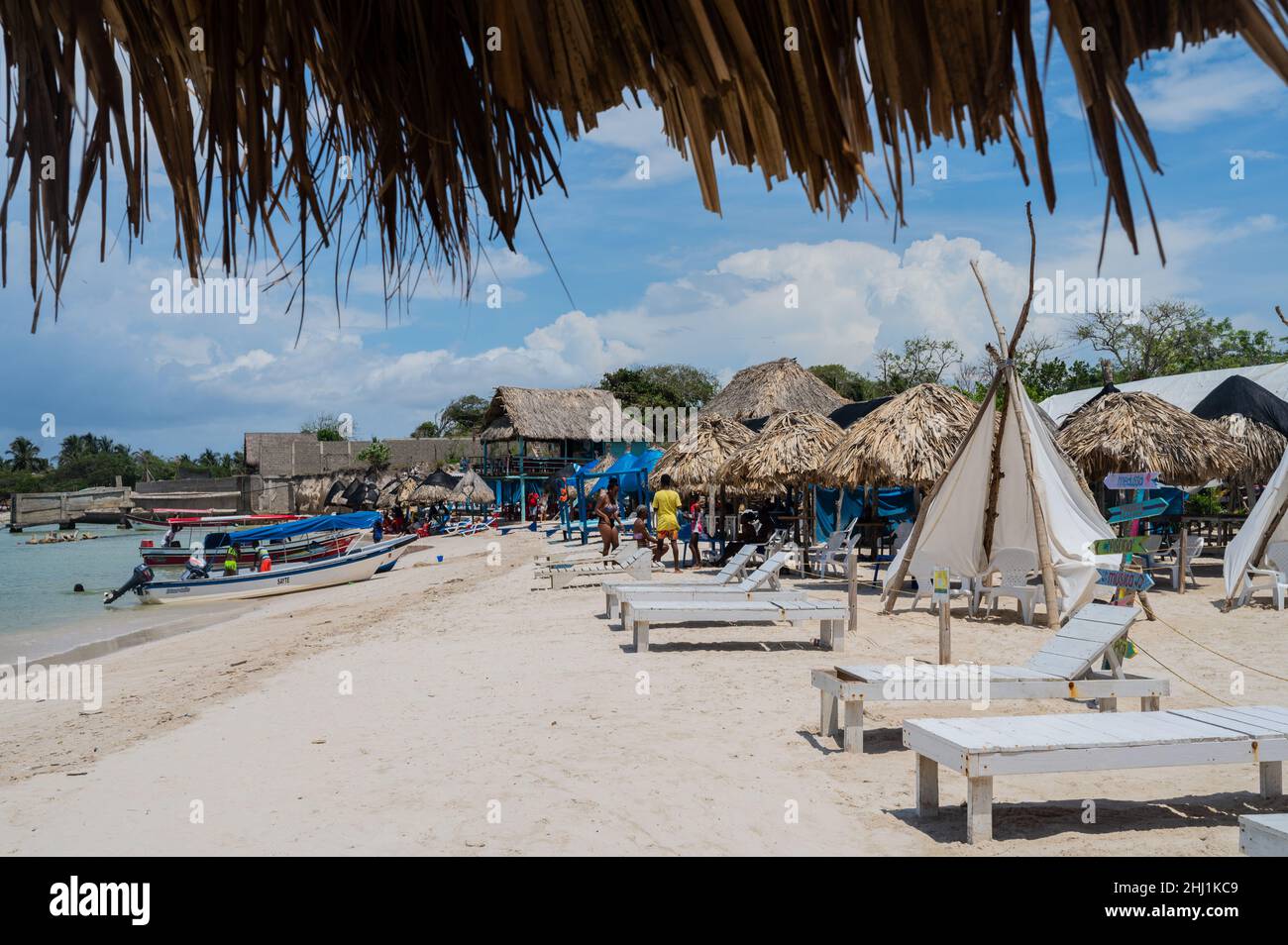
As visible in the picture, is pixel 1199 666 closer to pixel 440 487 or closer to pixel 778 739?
pixel 778 739

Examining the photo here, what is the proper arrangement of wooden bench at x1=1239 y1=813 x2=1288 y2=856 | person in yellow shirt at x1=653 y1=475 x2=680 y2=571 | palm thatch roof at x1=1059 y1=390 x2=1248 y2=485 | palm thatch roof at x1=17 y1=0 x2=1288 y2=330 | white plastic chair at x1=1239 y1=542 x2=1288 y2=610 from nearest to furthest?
palm thatch roof at x1=17 y1=0 x2=1288 y2=330
wooden bench at x1=1239 y1=813 x2=1288 y2=856
white plastic chair at x1=1239 y1=542 x2=1288 y2=610
palm thatch roof at x1=1059 y1=390 x2=1248 y2=485
person in yellow shirt at x1=653 y1=475 x2=680 y2=571

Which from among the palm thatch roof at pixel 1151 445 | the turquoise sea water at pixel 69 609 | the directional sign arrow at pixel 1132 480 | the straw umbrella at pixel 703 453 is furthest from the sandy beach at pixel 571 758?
the straw umbrella at pixel 703 453

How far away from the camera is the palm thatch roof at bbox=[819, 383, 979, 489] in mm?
12523

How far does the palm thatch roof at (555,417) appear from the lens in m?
42.6

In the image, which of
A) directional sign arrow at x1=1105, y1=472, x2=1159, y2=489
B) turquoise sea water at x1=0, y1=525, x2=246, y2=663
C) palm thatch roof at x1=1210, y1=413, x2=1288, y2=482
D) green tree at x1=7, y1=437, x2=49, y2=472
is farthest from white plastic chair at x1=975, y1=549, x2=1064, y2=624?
green tree at x1=7, y1=437, x2=49, y2=472

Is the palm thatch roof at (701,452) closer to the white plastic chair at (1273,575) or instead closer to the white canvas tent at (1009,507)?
the white canvas tent at (1009,507)

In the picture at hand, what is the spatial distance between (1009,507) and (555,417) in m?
34.7

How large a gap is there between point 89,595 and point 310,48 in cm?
2711

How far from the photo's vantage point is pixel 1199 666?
7.60 m

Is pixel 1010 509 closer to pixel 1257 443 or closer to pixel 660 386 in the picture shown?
pixel 1257 443

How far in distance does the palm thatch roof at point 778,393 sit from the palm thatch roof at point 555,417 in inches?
483

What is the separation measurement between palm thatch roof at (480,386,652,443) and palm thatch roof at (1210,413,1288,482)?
2905 cm

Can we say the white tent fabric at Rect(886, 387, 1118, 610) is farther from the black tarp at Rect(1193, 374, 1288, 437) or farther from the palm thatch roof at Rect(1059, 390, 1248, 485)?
the black tarp at Rect(1193, 374, 1288, 437)
